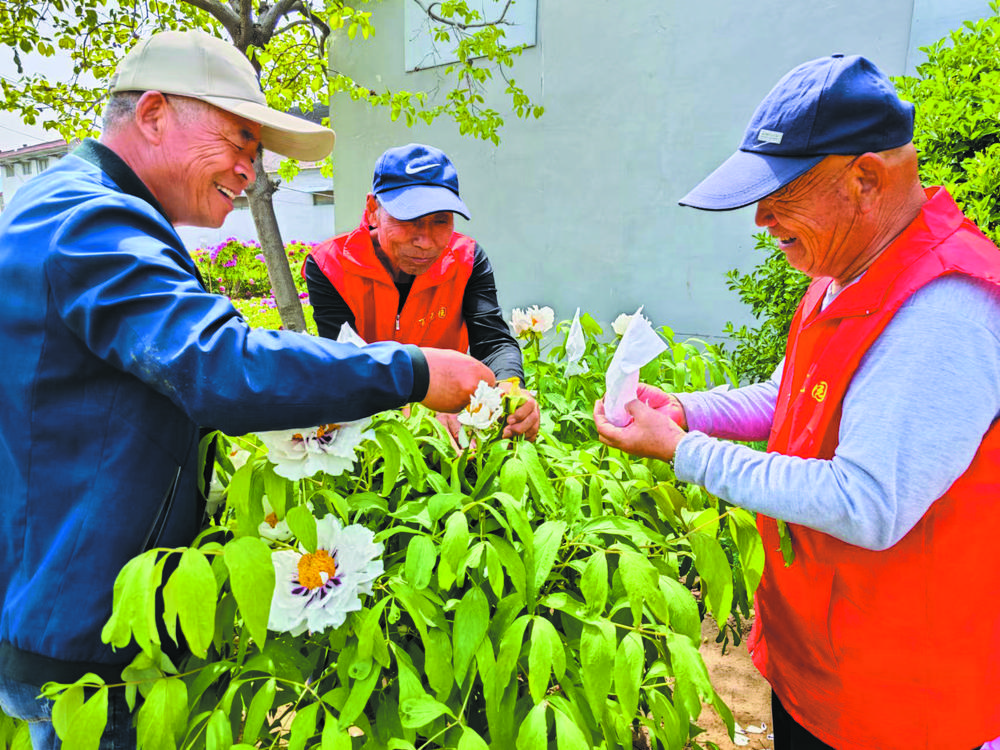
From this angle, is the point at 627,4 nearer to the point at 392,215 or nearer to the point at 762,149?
the point at 392,215

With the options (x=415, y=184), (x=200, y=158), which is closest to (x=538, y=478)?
(x=200, y=158)

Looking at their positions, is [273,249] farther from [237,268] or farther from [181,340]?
[237,268]

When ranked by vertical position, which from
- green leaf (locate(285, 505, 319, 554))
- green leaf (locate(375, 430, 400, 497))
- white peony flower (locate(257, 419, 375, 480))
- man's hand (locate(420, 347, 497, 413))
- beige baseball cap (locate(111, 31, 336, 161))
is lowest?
green leaf (locate(285, 505, 319, 554))

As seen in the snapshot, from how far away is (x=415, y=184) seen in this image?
2.22 metres

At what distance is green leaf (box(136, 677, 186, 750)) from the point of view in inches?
38.9

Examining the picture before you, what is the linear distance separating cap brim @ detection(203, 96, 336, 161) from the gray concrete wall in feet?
13.1

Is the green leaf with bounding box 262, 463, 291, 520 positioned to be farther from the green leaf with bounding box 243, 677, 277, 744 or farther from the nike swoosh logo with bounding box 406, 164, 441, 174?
the nike swoosh logo with bounding box 406, 164, 441, 174

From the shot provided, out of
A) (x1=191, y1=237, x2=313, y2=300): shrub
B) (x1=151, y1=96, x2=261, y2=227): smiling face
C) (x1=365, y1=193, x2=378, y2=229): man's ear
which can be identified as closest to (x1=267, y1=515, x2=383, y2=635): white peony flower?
(x1=151, y1=96, x2=261, y2=227): smiling face

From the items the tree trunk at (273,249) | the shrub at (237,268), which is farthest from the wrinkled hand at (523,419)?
the shrub at (237,268)

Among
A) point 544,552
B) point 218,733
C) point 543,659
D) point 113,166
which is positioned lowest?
point 218,733

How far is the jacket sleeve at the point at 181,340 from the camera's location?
3.00 feet

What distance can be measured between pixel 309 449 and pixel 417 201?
1.32 m

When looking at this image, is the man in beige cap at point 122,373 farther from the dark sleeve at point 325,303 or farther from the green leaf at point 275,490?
the dark sleeve at point 325,303

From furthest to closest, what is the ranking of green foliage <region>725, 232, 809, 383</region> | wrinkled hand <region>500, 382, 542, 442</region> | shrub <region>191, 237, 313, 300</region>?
shrub <region>191, 237, 313, 300</region>
green foliage <region>725, 232, 809, 383</region>
wrinkled hand <region>500, 382, 542, 442</region>
